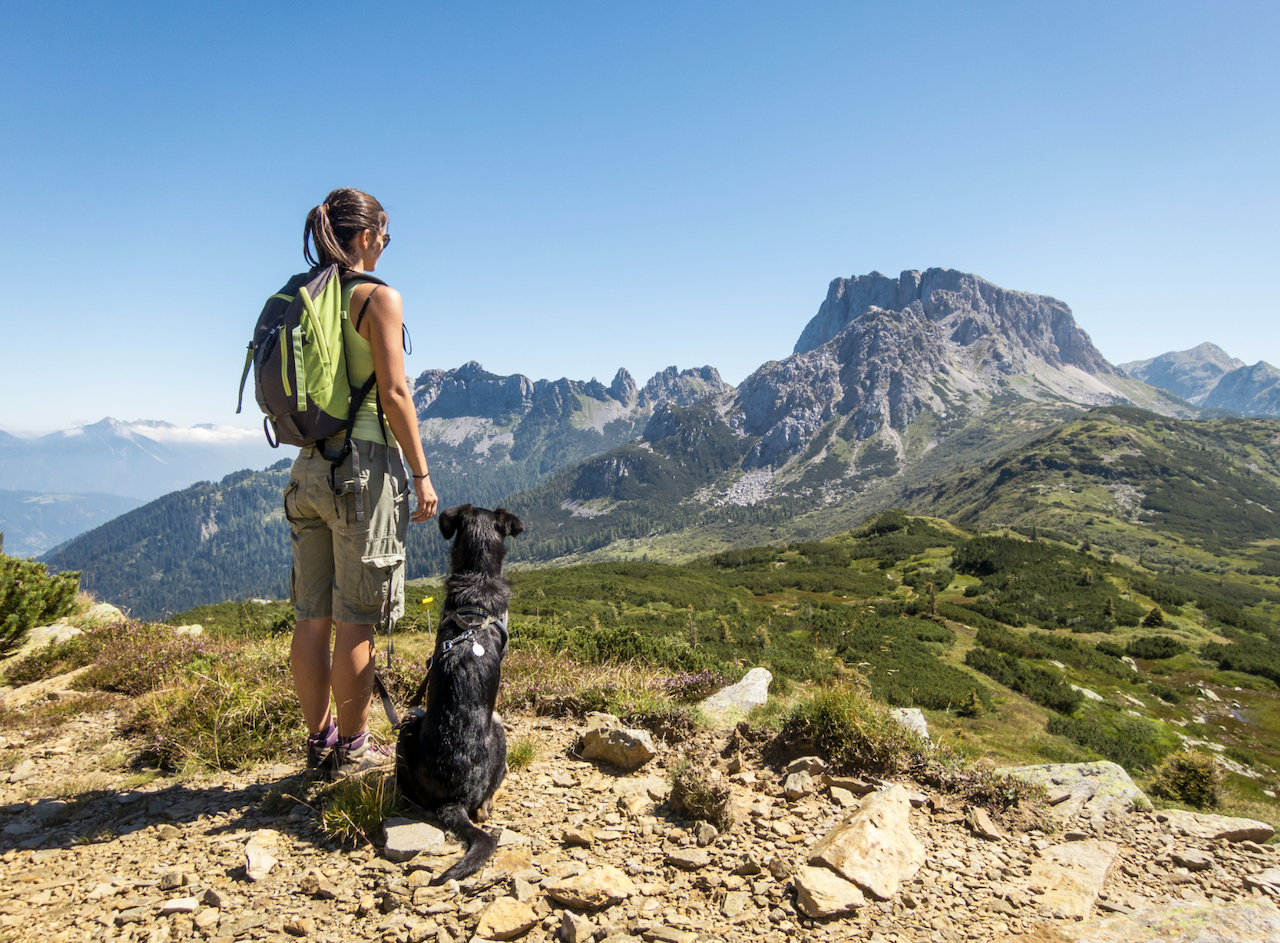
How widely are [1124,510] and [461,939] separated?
519ft

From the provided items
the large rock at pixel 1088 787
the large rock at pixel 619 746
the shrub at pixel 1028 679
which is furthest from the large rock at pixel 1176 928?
the shrub at pixel 1028 679

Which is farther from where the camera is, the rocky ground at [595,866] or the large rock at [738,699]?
the large rock at [738,699]

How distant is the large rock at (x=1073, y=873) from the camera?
2.95m

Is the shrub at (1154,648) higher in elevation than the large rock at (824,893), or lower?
lower

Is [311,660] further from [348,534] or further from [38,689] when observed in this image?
[38,689]

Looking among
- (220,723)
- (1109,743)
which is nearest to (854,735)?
(220,723)

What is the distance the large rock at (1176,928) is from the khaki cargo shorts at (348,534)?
379 centimetres

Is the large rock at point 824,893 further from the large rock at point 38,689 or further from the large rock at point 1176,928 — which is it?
the large rock at point 38,689

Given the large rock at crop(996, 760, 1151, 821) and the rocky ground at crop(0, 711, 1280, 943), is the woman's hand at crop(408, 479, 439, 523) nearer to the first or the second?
the rocky ground at crop(0, 711, 1280, 943)

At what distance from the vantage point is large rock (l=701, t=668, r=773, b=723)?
5641 millimetres

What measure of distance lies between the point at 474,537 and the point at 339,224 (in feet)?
7.38

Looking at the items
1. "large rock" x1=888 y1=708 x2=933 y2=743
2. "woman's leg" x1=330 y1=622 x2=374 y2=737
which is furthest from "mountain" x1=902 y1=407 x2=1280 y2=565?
"woman's leg" x1=330 y1=622 x2=374 y2=737

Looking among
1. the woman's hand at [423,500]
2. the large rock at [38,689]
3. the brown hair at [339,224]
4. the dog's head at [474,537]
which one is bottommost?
the large rock at [38,689]

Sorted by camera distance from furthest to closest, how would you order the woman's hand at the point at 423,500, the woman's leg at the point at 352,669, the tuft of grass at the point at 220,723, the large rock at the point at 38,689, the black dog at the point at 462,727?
the large rock at the point at 38,689, the tuft of grass at the point at 220,723, the woman's leg at the point at 352,669, the woman's hand at the point at 423,500, the black dog at the point at 462,727
